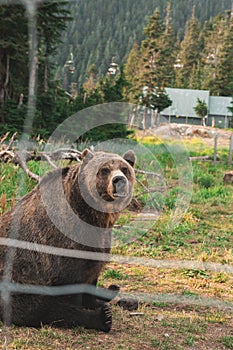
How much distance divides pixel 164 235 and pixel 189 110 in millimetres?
29707

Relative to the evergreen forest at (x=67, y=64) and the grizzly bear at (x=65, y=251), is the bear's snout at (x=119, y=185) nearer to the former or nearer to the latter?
the grizzly bear at (x=65, y=251)

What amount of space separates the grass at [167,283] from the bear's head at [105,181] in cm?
74

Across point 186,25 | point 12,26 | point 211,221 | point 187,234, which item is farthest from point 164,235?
point 186,25

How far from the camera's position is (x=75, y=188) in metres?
3.00

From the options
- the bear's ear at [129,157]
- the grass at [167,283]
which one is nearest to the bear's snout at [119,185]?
the bear's ear at [129,157]

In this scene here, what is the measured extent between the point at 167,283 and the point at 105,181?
2130 mm

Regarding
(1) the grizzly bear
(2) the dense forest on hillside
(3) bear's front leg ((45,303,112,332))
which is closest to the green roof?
(2) the dense forest on hillside

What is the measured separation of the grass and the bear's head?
0.74m

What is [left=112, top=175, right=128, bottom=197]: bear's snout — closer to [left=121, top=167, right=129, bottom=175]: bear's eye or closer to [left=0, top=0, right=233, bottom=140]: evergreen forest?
[left=121, top=167, right=129, bottom=175]: bear's eye

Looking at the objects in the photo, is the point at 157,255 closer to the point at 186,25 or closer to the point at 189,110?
the point at 189,110

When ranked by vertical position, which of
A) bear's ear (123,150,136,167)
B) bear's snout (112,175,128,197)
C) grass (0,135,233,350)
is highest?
bear's ear (123,150,136,167)

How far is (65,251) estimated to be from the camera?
115 inches

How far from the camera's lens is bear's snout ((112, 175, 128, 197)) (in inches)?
106

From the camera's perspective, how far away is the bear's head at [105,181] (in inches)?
107
